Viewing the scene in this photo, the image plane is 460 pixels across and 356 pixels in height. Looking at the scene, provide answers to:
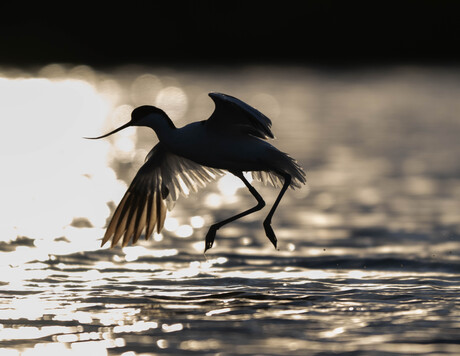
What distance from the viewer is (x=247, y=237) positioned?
55.6 ft

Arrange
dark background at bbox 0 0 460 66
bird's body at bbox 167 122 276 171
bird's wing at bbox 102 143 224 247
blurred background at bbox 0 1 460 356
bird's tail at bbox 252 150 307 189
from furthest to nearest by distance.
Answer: dark background at bbox 0 0 460 66, bird's wing at bbox 102 143 224 247, bird's tail at bbox 252 150 307 189, bird's body at bbox 167 122 276 171, blurred background at bbox 0 1 460 356

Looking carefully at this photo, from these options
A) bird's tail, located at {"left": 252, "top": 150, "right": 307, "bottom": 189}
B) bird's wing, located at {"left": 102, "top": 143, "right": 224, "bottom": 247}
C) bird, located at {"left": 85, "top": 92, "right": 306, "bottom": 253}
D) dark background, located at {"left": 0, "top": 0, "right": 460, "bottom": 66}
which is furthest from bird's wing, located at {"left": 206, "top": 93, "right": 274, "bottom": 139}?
dark background, located at {"left": 0, "top": 0, "right": 460, "bottom": 66}

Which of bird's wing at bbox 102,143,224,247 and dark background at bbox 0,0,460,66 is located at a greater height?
dark background at bbox 0,0,460,66

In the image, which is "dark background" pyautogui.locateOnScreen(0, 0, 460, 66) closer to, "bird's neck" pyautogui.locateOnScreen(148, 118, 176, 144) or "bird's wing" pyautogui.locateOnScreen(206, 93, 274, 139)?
"bird's neck" pyautogui.locateOnScreen(148, 118, 176, 144)

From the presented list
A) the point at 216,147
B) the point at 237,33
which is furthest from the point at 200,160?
the point at 237,33

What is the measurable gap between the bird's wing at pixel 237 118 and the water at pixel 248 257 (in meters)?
1.82

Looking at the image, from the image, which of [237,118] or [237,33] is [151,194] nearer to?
[237,118]

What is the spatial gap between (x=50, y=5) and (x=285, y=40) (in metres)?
20.2

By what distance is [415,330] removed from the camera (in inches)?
418

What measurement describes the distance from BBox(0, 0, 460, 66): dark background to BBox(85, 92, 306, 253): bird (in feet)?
222

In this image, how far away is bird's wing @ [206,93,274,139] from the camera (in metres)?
11.3

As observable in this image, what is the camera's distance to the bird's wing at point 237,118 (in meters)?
11.3

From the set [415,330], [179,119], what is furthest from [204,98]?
[415,330]

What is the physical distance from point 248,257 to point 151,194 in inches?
78.3
